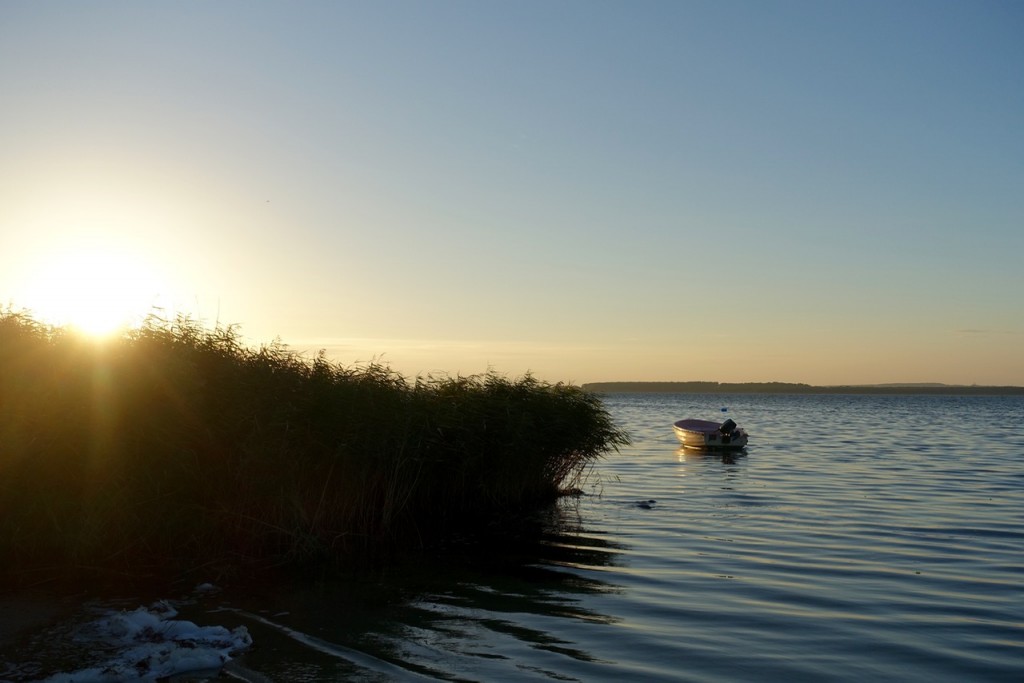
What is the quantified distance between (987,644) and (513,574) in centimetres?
743

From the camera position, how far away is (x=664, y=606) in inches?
495

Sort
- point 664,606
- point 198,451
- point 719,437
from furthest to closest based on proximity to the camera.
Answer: point 719,437, point 198,451, point 664,606

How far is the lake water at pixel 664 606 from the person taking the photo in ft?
31.7

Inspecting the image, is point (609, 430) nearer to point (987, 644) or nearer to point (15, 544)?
point (987, 644)

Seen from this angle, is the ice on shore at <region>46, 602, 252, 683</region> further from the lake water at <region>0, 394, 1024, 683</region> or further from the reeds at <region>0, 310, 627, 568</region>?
the reeds at <region>0, 310, 627, 568</region>

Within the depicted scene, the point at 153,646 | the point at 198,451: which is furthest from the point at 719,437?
the point at 153,646

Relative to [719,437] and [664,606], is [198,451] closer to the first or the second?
[664,606]

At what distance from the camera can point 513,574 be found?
1480 centimetres

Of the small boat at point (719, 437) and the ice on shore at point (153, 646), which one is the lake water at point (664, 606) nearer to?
the ice on shore at point (153, 646)

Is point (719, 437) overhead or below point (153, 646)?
overhead

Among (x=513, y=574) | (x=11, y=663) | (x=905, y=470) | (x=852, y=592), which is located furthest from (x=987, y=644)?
(x=905, y=470)

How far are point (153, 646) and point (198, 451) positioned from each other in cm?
529

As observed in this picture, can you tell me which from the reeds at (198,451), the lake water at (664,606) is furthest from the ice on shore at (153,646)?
the reeds at (198,451)

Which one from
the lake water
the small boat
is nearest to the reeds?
the lake water
